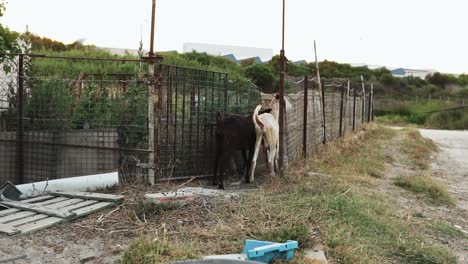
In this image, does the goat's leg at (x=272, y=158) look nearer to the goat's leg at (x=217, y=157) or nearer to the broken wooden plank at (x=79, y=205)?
the goat's leg at (x=217, y=157)

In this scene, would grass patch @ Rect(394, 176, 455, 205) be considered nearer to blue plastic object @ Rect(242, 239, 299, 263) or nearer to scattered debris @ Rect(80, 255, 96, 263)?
blue plastic object @ Rect(242, 239, 299, 263)

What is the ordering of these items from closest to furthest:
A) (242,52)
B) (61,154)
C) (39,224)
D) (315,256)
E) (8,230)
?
(315,256) → (8,230) → (39,224) → (61,154) → (242,52)

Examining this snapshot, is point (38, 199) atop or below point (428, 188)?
atop

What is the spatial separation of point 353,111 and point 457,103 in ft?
101

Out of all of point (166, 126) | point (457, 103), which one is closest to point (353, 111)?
point (166, 126)

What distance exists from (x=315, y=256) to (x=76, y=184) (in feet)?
12.8

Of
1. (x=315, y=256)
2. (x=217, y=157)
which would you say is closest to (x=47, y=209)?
(x=217, y=157)

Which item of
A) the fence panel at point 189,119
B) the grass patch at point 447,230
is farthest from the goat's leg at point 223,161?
the grass patch at point 447,230

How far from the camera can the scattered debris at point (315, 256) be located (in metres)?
4.27

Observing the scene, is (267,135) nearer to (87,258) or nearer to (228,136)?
(228,136)

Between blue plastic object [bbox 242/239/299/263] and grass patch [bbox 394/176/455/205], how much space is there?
5097mm

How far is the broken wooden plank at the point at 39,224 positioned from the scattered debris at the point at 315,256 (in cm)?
269

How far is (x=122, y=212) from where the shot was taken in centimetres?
577

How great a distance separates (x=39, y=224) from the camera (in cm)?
540
